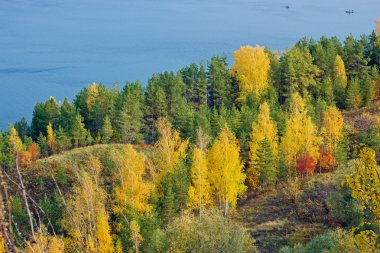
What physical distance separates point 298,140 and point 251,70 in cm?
2296

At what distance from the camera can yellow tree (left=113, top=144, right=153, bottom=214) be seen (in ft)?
119

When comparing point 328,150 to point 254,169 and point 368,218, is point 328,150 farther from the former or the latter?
point 368,218

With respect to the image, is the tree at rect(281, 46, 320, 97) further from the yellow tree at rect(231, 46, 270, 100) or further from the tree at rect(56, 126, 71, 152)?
the tree at rect(56, 126, 71, 152)

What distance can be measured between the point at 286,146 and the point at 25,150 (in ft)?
88.0

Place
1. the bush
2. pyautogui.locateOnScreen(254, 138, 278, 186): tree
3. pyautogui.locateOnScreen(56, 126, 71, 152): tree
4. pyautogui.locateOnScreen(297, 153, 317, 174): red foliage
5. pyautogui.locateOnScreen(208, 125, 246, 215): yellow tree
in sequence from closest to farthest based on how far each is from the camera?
1. the bush
2. pyautogui.locateOnScreen(208, 125, 246, 215): yellow tree
3. pyautogui.locateOnScreen(254, 138, 278, 186): tree
4. pyautogui.locateOnScreen(297, 153, 317, 174): red foliage
5. pyautogui.locateOnScreen(56, 126, 71, 152): tree

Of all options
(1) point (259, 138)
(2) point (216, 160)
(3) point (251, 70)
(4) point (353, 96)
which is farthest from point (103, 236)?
(3) point (251, 70)

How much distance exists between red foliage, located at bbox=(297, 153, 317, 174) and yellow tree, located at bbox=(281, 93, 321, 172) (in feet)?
1.58

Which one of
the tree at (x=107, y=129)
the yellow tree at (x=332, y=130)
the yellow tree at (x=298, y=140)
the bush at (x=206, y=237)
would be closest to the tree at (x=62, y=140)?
the tree at (x=107, y=129)

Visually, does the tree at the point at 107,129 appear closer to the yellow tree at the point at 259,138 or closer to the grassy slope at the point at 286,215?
the yellow tree at the point at 259,138

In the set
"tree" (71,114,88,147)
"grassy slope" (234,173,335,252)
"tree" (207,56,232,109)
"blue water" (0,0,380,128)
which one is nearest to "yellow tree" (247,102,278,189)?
"grassy slope" (234,173,335,252)

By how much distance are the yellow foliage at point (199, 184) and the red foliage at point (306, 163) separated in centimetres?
1048

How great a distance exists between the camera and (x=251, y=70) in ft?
221

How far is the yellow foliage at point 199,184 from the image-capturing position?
39.2 metres

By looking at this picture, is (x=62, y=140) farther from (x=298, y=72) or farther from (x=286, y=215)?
(x=298, y=72)
